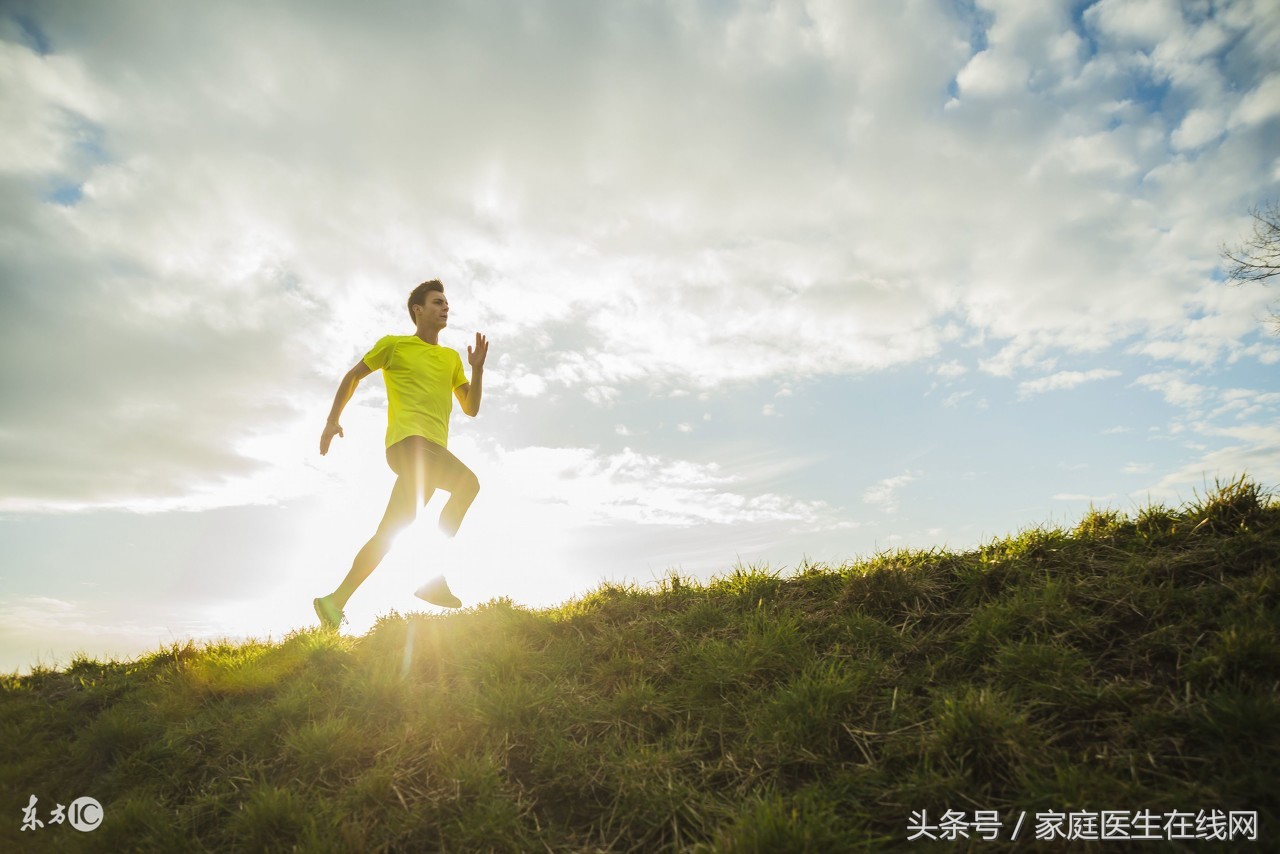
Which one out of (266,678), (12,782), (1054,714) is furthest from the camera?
(266,678)

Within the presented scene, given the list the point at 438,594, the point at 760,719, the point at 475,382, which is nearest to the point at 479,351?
the point at 475,382

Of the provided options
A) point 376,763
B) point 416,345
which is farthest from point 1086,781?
point 416,345

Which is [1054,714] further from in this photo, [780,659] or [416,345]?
[416,345]

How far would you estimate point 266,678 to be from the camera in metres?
5.12

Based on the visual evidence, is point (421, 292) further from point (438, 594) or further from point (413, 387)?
point (438, 594)

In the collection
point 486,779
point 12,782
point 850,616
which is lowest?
point 12,782

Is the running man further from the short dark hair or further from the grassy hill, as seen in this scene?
the grassy hill

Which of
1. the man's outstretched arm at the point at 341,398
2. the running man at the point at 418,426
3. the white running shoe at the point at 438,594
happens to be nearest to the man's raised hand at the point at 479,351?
the running man at the point at 418,426

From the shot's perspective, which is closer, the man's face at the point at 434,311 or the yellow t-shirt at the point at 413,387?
the yellow t-shirt at the point at 413,387

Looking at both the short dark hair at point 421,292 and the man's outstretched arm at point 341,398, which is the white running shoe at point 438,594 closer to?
the man's outstretched arm at point 341,398

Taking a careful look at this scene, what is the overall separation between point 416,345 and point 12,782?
182 inches

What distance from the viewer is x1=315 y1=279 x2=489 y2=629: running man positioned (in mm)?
6305

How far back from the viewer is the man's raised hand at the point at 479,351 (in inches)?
273

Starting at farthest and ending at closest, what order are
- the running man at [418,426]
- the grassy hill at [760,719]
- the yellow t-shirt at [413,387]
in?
the yellow t-shirt at [413,387]
the running man at [418,426]
the grassy hill at [760,719]
